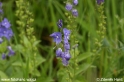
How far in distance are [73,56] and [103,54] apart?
63 cm

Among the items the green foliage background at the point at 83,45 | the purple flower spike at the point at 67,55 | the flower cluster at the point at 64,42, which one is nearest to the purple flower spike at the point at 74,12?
the flower cluster at the point at 64,42

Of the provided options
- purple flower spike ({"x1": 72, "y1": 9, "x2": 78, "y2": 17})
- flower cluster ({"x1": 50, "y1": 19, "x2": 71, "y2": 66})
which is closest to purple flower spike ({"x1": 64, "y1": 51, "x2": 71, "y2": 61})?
flower cluster ({"x1": 50, "y1": 19, "x2": 71, "y2": 66})

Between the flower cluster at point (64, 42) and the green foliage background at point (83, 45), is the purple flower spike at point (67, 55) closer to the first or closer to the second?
the flower cluster at point (64, 42)

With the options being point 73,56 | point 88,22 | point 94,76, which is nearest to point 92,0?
point 88,22

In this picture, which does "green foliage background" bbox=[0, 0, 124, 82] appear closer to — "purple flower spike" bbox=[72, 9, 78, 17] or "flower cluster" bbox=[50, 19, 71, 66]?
"flower cluster" bbox=[50, 19, 71, 66]

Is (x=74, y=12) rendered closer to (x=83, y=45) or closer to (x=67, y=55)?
(x=67, y=55)

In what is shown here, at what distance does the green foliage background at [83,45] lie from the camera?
2.22 meters

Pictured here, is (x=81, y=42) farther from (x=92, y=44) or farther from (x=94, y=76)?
(x=94, y=76)

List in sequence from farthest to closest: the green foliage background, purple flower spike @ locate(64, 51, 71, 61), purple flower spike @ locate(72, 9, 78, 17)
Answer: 1. the green foliage background
2. purple flower spike @ locate(72, 9, 78, 17)
3. purple flower spike @ locate(64, 51, 71, 61)

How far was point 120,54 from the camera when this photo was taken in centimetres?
215

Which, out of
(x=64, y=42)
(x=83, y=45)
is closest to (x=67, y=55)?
(x=64, y=42)

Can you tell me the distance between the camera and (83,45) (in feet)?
9.78

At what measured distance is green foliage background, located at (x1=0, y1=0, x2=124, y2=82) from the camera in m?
2.22

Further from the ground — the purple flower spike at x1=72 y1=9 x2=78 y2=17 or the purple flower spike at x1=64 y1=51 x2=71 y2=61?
the purple flower spike at x1=72 y1=9 x2=78 y2=17
